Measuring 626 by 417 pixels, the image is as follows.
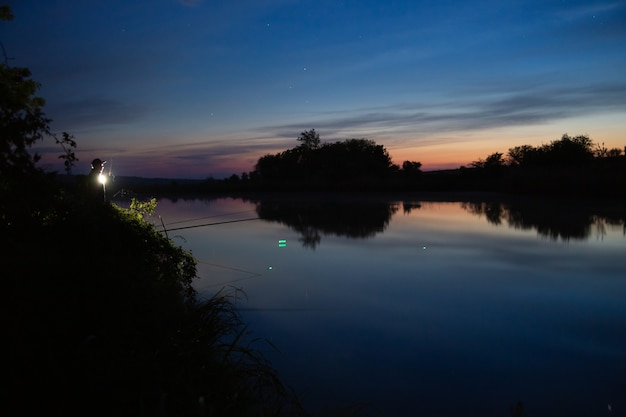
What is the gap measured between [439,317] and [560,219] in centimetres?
1323

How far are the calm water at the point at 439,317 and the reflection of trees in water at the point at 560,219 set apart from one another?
43 centimetres

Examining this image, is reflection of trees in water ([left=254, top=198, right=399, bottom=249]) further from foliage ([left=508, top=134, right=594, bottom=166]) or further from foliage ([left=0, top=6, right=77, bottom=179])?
foliage ([left=508, top=134, right=594, bottom=166])

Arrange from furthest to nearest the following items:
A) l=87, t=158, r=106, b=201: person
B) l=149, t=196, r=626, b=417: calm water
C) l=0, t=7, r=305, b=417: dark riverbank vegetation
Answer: l=87, t=158, r=106, b=201: person
l=149, t=196, r=626, b=417: calm water
l=0, t=7, r=305, b=417: dark riverbank vegetation

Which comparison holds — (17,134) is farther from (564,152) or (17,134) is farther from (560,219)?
(564,152)

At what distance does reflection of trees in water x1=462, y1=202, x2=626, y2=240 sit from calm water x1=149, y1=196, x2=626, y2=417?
434mm

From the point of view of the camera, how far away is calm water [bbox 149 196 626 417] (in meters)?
4.10

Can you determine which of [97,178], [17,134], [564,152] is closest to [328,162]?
[564,152]

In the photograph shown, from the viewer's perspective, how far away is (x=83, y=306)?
3.74m

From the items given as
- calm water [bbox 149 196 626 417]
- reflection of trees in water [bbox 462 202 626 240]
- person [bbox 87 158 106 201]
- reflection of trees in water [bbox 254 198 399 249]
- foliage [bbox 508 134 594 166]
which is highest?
foliage [bbox 508 134 594 166]

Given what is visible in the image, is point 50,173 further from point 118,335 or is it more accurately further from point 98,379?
point 98,379

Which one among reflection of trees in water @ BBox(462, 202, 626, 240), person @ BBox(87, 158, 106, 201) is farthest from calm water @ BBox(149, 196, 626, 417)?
person @ BBox(87, 158, 106, 201)

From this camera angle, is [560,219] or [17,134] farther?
[560,219]

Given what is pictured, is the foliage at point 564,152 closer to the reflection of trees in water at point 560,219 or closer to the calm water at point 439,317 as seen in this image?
the reflection of trees in water at point 560,219

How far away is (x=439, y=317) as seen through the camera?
607 cm
